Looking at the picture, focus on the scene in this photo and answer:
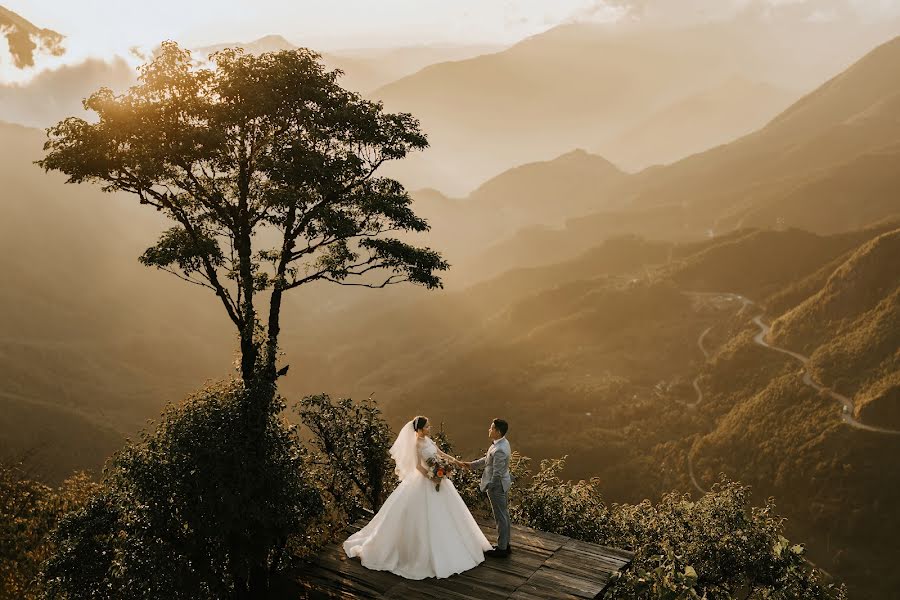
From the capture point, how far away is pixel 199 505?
14.4m

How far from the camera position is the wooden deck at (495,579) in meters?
13.1

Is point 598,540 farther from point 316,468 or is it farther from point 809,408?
point 809,408

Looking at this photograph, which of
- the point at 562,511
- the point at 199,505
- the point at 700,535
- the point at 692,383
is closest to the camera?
the point at 199,505

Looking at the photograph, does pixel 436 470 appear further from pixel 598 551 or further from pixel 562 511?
pixel 562 511

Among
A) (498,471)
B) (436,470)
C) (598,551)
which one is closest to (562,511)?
(598,551)

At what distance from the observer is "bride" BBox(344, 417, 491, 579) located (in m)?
13.7

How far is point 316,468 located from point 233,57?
672 inches

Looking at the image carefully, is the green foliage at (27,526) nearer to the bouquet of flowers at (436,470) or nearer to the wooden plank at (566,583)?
the bouquet of flowers at (436,470)

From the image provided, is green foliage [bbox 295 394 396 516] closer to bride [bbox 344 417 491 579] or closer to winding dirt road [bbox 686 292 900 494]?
bride [bbox 344 417 491 579]

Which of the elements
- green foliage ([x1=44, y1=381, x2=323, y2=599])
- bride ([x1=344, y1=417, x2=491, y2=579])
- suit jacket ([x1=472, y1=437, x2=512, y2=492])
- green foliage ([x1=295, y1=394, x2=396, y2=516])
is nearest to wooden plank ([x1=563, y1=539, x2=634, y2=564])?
bride ([x1=344, y1=417, x2=491, y2=579])

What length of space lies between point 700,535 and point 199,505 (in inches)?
840

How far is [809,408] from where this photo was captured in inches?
4136

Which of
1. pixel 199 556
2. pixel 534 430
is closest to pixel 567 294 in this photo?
pixel 534 430

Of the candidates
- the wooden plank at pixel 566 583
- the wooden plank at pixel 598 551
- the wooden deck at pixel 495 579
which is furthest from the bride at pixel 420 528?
the wooden plank at pixel 598 551
